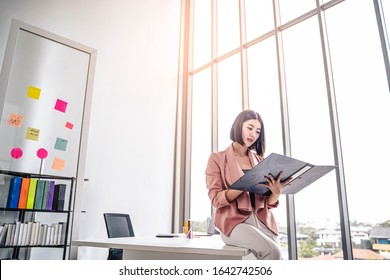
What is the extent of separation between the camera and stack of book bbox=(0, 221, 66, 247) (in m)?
2.43

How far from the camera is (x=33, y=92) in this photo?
2857mm

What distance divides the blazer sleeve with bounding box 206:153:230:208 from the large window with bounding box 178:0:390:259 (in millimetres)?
1659

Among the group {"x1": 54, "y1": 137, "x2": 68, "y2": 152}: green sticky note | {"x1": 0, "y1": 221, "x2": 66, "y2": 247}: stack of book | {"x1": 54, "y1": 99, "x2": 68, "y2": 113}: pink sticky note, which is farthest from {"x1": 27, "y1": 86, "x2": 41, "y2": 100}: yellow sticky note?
{"x1": 0, "y1": 221, "x2": 66, "y2": 247}: stack of book

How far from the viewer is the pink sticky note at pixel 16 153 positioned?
2.65m

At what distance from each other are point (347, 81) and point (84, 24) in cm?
300

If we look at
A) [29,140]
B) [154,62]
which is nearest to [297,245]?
[29,140]

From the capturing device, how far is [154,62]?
14.4 feet

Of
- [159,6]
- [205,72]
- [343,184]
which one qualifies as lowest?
[343,184]

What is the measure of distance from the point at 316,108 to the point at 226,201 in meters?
2.06

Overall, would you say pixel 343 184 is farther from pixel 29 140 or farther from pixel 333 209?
pixel 29 140

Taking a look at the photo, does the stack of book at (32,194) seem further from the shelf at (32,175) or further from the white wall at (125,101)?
the white wall at (125,101)

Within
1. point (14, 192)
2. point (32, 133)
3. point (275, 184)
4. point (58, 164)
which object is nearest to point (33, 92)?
point (32, 133)

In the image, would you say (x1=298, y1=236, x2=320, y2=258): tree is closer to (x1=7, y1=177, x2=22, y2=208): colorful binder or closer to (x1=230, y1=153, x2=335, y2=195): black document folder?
(x1=230, y1=153, x2=335, y2=195): black document folder

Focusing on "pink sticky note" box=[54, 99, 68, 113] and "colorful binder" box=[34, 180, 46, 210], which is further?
"pink sticky note" box=[54, 99, 68, 113]
